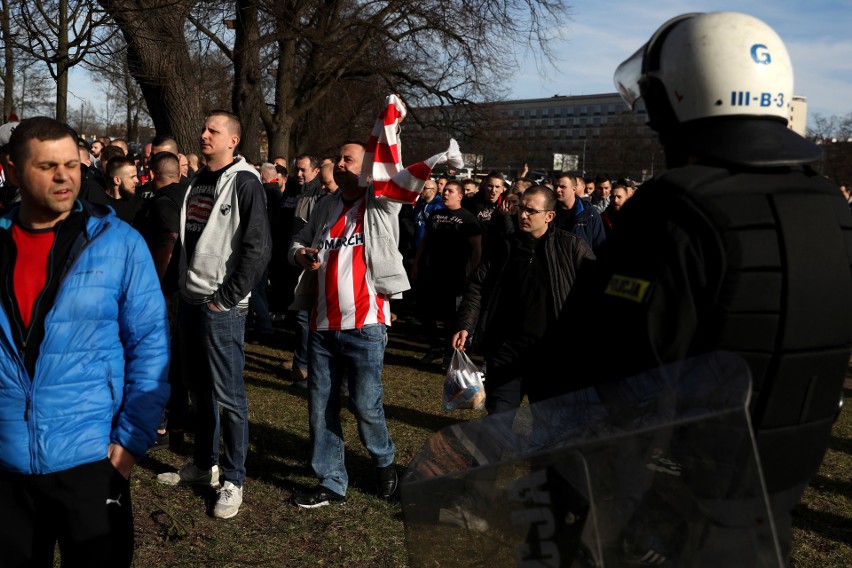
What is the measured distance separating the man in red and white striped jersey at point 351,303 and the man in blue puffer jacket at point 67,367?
1.84 meters

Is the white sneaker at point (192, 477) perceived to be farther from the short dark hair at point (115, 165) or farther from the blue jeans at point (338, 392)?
the short dark hair at point (115, 165)

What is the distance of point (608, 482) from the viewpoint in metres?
1.53

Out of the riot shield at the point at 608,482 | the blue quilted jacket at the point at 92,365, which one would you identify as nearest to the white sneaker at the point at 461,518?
the riot shield at the point at 608,482

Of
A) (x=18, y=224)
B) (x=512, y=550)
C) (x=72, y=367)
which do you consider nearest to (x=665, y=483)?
(x=512, y=550)

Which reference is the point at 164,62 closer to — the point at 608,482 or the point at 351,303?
the point at 351,303

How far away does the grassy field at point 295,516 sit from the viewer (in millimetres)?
4047

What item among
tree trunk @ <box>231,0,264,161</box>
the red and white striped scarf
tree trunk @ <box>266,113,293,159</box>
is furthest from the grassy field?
tree trunk @ <box>266,113,293,159</box>

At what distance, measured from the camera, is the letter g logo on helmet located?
5.86 feet

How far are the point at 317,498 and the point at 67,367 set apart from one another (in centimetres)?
232

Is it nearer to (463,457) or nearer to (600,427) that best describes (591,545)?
(600,427)

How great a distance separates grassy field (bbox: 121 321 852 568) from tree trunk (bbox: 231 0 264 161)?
11.3 meters

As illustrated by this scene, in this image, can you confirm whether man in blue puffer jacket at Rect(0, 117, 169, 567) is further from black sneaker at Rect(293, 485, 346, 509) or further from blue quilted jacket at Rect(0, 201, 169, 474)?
black sneaker at Rect(293, 485, 346, 509)

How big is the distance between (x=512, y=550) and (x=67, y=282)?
1.66m

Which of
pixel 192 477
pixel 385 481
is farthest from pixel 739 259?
pixel 192 477
